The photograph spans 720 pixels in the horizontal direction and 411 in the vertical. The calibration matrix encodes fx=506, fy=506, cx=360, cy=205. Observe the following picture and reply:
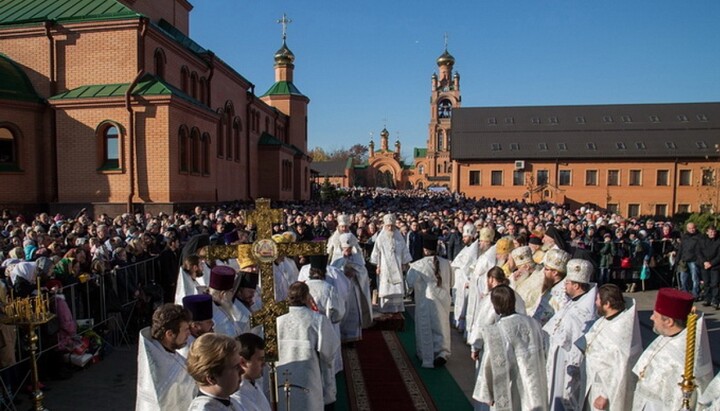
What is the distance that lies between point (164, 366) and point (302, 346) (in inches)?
68.3

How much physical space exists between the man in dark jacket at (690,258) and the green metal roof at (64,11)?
19489 millimetres

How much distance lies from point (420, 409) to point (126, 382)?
4.11 meters

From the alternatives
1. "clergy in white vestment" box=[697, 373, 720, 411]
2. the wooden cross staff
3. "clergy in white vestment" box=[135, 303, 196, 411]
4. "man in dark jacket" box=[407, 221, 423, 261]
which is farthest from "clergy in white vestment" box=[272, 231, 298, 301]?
"man in dark jacket" box=[407, 221, 423, 261]

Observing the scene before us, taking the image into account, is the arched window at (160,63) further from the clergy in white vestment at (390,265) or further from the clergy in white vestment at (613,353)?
the clergy in white vestment at (613,353)

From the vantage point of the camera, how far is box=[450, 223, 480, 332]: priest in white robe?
934 cm

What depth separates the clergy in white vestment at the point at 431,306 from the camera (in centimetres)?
764

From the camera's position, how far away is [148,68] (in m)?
19.9

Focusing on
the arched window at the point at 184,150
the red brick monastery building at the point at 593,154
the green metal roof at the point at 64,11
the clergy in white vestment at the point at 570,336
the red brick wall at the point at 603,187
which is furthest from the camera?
the red brick monastery building at the point at 593,154

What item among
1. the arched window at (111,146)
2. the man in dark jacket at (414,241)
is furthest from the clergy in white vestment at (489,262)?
the arched window at (111,146)

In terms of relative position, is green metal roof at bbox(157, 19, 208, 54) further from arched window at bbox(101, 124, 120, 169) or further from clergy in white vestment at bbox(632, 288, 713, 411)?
clergy in white vestment at bbox(632, 288, 713, 411)

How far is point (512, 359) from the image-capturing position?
4559 millimetres

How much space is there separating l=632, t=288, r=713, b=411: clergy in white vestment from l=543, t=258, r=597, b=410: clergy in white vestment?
86 centimetres

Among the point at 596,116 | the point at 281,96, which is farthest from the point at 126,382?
the point at 596,116

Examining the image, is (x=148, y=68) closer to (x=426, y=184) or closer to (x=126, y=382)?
(x=126, y=382)
